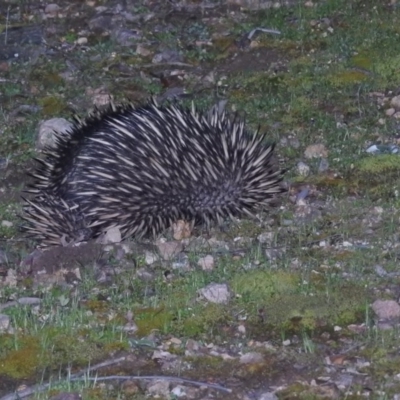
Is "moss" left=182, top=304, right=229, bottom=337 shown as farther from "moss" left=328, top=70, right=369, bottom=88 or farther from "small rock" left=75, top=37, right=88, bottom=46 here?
"small rock" left=75, top=37, right=88, bottom=46

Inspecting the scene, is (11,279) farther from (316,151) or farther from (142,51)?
(142,51)

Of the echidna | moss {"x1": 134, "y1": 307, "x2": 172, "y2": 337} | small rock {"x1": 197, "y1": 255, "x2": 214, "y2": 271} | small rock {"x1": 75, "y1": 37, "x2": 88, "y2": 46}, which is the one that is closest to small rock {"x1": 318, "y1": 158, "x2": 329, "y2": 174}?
the echidna

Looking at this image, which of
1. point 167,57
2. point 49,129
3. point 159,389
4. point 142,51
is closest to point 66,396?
point 159,389

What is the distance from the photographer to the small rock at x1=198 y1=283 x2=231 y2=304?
5.72 metres

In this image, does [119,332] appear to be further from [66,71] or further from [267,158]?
[66,71]

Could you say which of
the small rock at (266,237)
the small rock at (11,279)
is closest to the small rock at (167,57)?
the small rock at (266,237)

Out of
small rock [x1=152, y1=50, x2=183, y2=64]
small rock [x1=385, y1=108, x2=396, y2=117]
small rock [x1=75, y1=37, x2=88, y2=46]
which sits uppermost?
small rock [x1=75, y1=37, x2=88, y2=46]

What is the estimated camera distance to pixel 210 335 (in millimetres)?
5355

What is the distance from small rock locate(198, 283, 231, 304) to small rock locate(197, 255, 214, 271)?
1.87ft

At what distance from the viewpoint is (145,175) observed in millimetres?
7410

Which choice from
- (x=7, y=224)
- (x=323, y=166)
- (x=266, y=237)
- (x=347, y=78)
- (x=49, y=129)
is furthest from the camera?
(x=347, y=78)

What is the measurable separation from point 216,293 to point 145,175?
184 centimetres

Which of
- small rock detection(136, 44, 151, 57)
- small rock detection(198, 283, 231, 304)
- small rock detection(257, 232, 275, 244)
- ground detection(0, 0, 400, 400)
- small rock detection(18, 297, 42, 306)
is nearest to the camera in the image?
ground detection(0, 0, 400, 400)

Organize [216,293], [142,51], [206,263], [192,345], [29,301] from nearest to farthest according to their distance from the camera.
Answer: [192,345], [216,293], [29,301], [206,263], [142,51]
